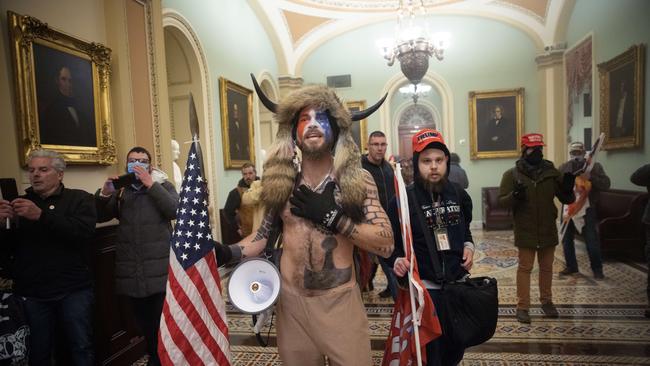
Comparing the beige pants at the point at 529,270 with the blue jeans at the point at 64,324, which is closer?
the blue jeans at the point at 64,324

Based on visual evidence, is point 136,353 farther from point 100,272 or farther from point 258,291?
point 258,291

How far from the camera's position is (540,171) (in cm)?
374

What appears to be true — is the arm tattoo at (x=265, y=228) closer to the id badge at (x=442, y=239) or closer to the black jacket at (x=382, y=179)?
the id badge at (x=442, y=239)

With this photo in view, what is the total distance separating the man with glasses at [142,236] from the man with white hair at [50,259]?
234 millimetres

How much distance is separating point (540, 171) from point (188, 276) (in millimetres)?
3318

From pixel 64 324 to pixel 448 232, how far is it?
2617 mm

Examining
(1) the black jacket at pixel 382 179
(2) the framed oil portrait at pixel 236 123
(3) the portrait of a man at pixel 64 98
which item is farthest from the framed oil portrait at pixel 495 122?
(3) the portrait of a man at pixel 64 98

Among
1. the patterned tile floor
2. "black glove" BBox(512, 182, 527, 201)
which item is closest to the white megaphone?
the patterned tile floor

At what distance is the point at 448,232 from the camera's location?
92.8 inches

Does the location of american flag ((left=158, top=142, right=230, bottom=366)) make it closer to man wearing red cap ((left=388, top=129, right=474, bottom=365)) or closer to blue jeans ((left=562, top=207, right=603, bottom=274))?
man wearing red cap ((left=388, top=129, right=474, bottom=365))

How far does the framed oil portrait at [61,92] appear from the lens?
118 inches

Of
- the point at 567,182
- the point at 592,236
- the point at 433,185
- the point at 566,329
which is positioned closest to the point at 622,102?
the point at 592,236

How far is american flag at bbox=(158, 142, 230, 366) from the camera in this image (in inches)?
73.4

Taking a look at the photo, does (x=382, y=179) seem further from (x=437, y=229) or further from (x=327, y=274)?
(x=327, y=274)
